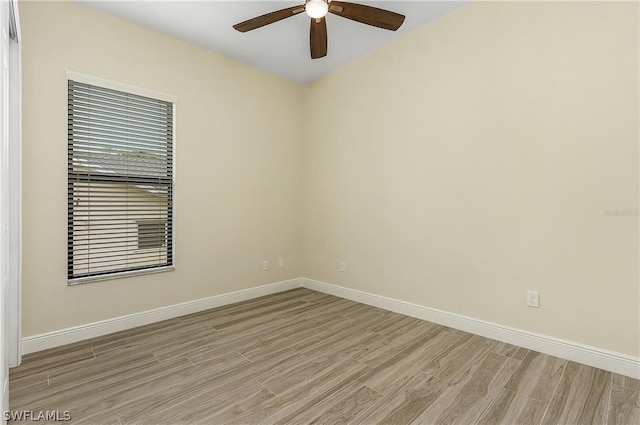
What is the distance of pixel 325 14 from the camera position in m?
2.36

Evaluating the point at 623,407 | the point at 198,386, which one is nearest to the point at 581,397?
the point at 623,407

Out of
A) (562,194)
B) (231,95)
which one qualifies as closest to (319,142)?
(231,95)

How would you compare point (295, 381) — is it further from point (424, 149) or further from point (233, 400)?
point (424, 149)

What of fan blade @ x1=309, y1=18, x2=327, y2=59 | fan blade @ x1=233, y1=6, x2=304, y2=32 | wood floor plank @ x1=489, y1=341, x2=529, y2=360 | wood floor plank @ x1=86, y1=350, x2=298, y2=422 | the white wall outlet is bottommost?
wood floor plank @ x1=86, y1=350, x2=298, y2=422

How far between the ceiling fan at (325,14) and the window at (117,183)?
131cm

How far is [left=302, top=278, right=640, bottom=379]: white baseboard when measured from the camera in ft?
7.14

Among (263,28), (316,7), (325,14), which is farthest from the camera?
(263,28)

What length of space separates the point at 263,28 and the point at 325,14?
0.97 metres

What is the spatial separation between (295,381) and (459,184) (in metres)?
2.13

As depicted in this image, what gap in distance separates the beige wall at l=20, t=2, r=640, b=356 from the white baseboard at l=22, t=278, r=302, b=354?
72 millimetres

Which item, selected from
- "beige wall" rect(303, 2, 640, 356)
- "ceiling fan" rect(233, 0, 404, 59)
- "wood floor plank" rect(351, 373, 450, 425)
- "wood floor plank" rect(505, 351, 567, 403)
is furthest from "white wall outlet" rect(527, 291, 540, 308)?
"ceiling fan" rect(233, 0, 404, 59)

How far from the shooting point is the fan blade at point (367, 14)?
2.32m

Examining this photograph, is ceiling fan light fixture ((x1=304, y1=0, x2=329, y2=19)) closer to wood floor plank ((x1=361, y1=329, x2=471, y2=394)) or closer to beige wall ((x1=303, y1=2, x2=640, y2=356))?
beige wall ((x1=303, y1=2, x2=640, y2=356))

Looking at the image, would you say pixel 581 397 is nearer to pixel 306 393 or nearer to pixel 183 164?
pixel 306 393
